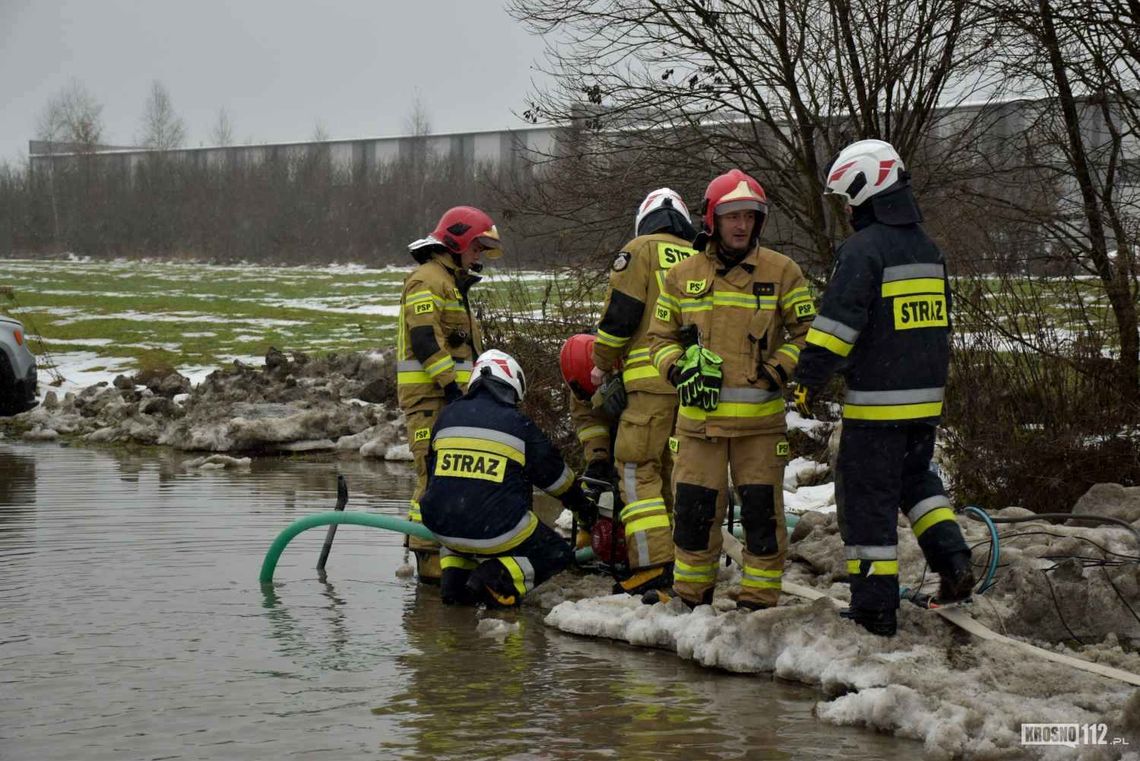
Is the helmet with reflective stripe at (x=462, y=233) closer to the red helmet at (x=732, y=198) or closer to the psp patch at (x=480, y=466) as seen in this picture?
the psp patch at (x=480, y=466)

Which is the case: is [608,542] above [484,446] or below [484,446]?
below

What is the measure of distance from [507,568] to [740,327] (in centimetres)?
197

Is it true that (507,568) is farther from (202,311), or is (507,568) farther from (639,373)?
(202,311)

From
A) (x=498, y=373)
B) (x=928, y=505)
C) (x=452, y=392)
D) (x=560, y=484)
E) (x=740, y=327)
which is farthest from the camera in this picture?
(x=452, y=392)

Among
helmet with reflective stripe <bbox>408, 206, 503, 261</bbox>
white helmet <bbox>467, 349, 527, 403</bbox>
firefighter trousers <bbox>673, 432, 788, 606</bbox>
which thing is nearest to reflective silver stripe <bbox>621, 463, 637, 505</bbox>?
firefighter trousers <bbox>673, 432, 788, 606</bbox>

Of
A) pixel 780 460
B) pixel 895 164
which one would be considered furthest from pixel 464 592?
pixel 895 164

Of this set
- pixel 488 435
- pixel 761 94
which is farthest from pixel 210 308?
pixel 488 435

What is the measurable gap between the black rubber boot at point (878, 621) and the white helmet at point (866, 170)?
1.87 metres

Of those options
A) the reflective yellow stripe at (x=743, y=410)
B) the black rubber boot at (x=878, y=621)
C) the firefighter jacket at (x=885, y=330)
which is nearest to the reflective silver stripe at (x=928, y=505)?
the firefighter jacket at (x=885, y=330)

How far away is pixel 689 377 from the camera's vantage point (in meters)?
6.41

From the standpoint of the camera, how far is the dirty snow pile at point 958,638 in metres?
4.95

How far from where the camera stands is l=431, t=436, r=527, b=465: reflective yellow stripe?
24.2ft

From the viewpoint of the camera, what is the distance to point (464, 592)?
7.62 metres

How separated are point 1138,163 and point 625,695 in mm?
7410
